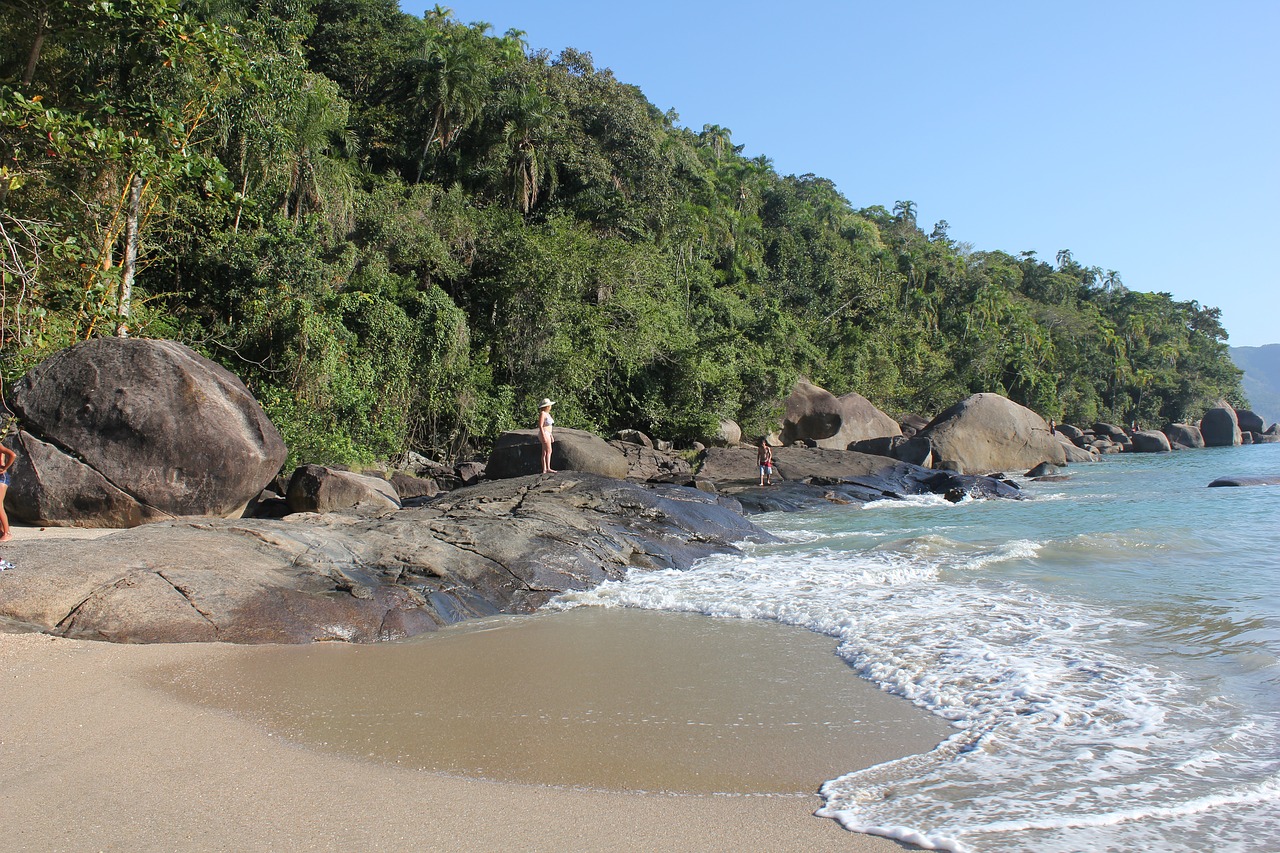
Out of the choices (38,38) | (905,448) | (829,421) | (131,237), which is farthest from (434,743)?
(829,421)

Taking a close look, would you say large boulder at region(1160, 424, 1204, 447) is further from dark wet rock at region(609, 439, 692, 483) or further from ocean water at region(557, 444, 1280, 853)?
ocean water at region(557, 444, 1280, 853)

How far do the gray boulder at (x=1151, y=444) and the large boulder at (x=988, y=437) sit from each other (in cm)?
1781

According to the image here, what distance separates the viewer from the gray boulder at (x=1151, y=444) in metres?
41.2

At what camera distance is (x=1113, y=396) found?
53.0 metres

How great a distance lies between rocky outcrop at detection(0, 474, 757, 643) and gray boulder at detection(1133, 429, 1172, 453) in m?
38.6

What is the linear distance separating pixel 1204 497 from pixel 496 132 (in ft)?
68.4

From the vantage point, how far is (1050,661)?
18.8 ft

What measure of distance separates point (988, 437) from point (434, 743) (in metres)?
24.8

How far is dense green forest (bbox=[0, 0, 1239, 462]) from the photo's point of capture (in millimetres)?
12000

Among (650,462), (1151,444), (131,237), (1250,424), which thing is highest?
(131,237)

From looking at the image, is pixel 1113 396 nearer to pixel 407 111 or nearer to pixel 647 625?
pixel 407 111

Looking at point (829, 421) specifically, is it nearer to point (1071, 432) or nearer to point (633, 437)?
point (633, 437)

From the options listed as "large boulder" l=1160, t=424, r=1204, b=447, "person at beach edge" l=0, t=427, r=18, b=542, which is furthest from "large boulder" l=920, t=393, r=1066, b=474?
"large boulder" l=1160, t=424, r=1204, b=447

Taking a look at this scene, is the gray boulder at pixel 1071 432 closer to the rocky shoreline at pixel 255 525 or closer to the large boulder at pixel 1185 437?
the large boulder at pixel 1185 437
